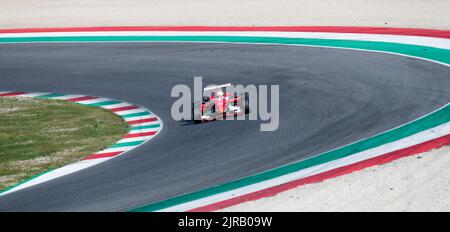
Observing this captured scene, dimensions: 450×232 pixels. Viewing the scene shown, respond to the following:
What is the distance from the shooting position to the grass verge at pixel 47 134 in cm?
1439

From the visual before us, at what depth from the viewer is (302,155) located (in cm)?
1357

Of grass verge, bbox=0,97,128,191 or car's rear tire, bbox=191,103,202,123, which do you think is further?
car's rear tire, bbox=191,103,202,123

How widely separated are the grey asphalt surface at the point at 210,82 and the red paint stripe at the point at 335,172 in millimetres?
1008

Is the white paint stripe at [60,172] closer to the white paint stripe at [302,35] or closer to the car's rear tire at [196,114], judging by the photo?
the car's rear tire at [196,114]

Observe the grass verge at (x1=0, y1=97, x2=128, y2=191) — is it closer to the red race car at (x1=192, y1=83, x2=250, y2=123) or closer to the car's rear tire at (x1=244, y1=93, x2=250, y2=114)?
the red race car at (x1=192, y1=83, x2=250, y2=123)

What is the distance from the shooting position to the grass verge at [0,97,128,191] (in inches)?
567

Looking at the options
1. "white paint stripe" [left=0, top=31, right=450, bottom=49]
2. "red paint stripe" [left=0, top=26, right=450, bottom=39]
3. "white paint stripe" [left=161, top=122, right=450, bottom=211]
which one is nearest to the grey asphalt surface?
"white paint stripe" [left=161, top=122, right=450, bottom=211]

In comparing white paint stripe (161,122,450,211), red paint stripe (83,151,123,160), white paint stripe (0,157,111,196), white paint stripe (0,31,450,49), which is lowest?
white paint stripe (0,157,111,196)

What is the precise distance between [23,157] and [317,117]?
5.40 meters

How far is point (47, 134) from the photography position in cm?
1661

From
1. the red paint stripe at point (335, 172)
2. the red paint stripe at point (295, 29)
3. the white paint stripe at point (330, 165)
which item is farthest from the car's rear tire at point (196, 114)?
the red paint stripe at point (295, 29)

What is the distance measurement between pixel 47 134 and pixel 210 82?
4988mm

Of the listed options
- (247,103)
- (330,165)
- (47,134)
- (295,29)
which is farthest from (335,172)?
(295,29)

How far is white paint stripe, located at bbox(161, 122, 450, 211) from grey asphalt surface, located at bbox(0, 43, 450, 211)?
61cm
